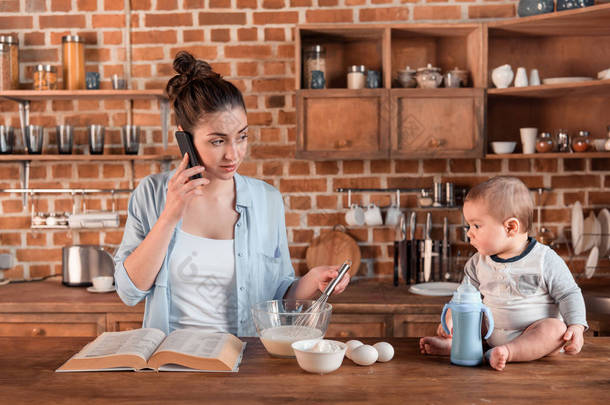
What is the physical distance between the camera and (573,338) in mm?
1455

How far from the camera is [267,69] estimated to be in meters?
3.35

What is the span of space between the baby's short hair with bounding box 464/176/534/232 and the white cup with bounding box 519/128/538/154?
1601 millimetres

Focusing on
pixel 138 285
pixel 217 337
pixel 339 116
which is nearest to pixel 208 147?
pixel 138 285

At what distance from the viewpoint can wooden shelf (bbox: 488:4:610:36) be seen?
2.86 meters

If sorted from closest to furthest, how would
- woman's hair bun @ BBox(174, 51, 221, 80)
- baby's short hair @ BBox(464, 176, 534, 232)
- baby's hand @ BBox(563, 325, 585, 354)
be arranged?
baby's hand @ BBox(563, 325, 585, 354)
baby's short hair @ BBox(464, 176, 534, 232)
woman's hair bun @ BBox(174, 51, 221, 80)

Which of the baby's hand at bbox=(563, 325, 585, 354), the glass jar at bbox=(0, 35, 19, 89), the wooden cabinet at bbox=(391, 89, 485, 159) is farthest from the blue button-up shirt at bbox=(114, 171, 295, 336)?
the glass jar at bbox=(0, 35, 19, 89)

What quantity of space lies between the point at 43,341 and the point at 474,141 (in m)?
2.17

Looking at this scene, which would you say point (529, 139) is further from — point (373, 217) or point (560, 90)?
point (373, 217)

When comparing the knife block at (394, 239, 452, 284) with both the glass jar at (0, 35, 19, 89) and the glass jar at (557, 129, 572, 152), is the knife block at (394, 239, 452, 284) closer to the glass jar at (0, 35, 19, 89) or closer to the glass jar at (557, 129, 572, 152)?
the glass jar at (557, 129, 572, 152)

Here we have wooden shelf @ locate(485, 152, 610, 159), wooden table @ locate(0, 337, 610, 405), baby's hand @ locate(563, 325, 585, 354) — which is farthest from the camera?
wooden shelf @ locate(485, 152, 610, 159)

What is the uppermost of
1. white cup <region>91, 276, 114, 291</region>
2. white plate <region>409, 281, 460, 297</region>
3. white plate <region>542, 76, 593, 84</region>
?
white plate <region>542, 76, 593, 84</region>

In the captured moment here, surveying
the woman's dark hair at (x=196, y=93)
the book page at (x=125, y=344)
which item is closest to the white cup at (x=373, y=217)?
→ the woman's dark hair at (x=196, y=93)

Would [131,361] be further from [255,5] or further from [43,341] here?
[255,5]

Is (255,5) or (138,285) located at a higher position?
(255,5)
